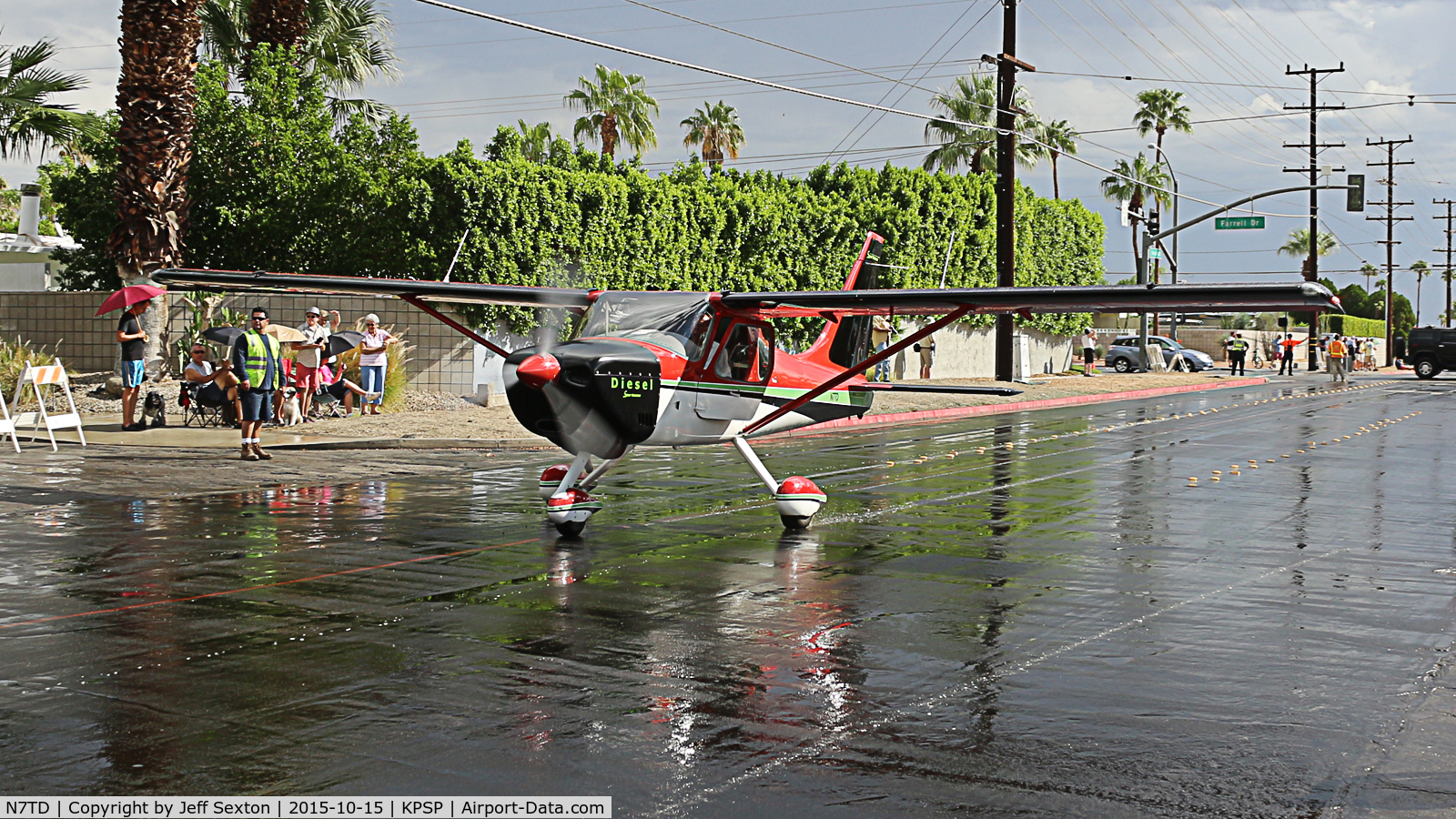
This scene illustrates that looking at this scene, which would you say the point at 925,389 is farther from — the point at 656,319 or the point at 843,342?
the point at 656,319

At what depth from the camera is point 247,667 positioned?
7.03m

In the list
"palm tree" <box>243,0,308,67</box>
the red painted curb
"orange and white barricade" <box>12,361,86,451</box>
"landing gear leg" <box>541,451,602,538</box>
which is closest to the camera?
"landing gear leg" <box>541,451,602,538</box>

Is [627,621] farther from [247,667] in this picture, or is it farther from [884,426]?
[884,426]

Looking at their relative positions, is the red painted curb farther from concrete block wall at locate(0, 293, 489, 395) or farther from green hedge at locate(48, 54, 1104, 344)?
concrete block wall at locate(0, 293, 489, 395)

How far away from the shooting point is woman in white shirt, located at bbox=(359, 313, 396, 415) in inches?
940

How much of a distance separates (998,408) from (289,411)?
17160 millimetres

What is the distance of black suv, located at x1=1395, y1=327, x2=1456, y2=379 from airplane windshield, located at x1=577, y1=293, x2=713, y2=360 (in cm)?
5174

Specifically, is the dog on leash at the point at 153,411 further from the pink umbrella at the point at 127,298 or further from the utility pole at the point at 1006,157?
the utility pole at the point at 1006,157

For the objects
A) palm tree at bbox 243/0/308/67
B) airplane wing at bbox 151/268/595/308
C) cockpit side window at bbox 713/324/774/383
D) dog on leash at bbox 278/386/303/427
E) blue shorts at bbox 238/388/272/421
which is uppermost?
palm tree at bbox 243/0/308/67

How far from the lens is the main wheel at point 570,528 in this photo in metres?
11.7

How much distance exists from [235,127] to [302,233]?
110 inches

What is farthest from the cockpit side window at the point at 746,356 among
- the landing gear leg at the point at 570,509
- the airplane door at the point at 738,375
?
the landing gear leg at the point at 570,509

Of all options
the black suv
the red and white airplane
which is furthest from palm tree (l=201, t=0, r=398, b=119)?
the black suv

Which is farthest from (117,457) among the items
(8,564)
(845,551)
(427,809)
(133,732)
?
(427,809)
